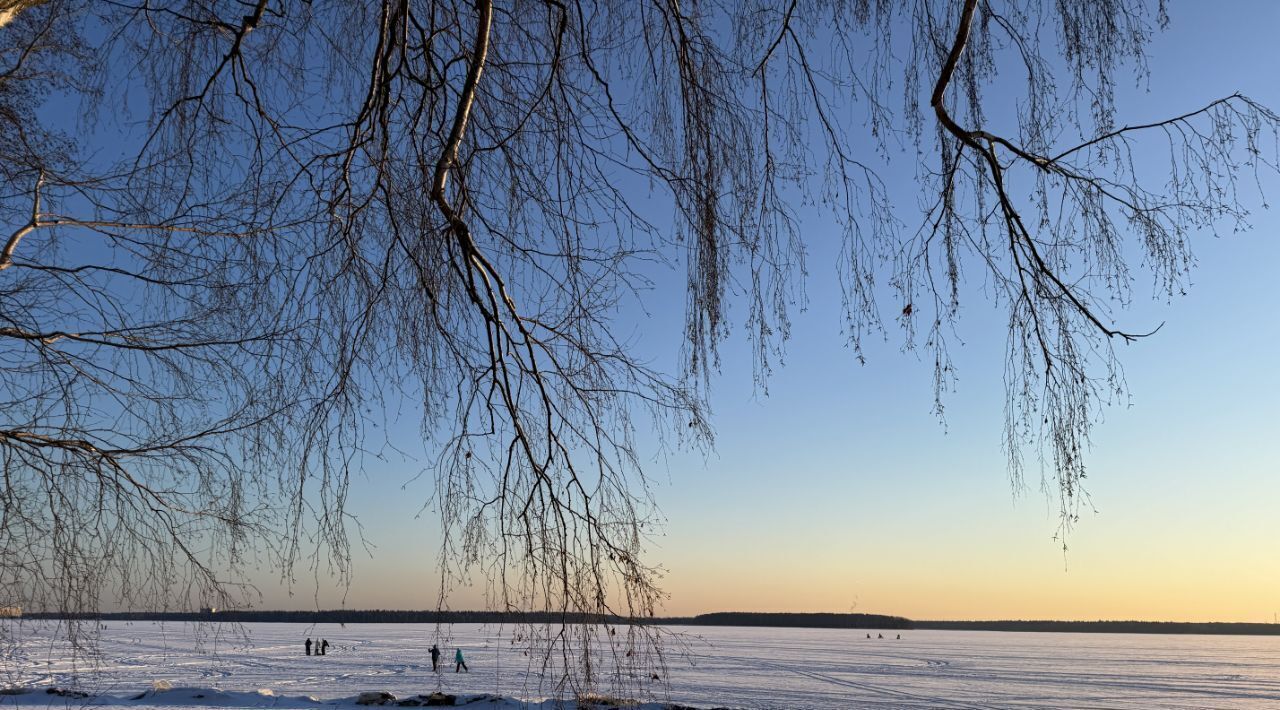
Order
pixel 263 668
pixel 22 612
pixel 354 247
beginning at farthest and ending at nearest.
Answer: pixel 263 668 < pixel 22 612 < pixel 354 247

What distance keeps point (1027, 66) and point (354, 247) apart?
2018mm

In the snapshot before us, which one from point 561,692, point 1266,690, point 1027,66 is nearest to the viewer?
point 561,692

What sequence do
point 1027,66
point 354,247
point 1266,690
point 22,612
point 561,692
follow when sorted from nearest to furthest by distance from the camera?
point 561,692 < point 1027,66 < point 354,247 < point 22,612 < point 1266,690

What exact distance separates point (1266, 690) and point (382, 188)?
103 feet

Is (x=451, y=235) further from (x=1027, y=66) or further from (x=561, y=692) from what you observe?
(x=1027, y=66)

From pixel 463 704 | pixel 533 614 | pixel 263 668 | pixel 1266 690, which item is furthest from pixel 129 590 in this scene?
pixel 1266 690

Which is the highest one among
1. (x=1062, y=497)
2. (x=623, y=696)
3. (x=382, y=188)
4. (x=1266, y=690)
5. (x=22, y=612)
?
(x=382, y=188)

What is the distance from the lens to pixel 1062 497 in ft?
7.80

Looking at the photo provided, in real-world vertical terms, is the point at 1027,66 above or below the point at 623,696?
above

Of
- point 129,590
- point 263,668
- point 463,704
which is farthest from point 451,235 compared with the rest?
point 263,668

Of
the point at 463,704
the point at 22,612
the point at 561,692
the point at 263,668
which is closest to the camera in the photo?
the point at 561,692

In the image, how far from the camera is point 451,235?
8.79ft

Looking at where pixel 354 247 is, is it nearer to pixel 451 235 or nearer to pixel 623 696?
pixel 451 235

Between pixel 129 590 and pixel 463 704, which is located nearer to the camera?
pixel 129 590
